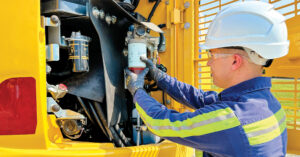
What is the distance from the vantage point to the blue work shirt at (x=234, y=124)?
1.14 metres

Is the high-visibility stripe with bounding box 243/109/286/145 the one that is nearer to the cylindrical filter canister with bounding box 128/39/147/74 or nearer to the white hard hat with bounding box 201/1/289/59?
the white hard hat with bounding box 201/1/289/59

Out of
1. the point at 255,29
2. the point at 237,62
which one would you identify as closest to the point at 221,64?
the point at 237,62

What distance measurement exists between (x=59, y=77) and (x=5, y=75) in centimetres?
49

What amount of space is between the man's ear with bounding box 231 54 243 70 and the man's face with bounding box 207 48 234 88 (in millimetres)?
17

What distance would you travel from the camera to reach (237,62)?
4.37ft

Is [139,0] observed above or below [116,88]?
above

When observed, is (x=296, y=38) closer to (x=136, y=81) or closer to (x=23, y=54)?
(x=136, y=81)

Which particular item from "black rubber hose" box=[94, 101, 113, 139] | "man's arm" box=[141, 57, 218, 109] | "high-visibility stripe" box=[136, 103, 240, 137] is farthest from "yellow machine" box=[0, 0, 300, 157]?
"high-visibility stripe" box=[136, 103, 240, 137]

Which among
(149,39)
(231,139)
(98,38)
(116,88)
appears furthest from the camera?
(149,39)

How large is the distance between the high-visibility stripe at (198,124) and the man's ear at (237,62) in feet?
0.96

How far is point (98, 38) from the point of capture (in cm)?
188

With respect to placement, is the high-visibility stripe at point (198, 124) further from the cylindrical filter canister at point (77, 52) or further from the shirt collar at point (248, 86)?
the cylindrical filter canister at point (77, 52)

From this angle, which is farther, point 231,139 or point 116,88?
point 116,88

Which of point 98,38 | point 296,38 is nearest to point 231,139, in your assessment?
point 296,38
